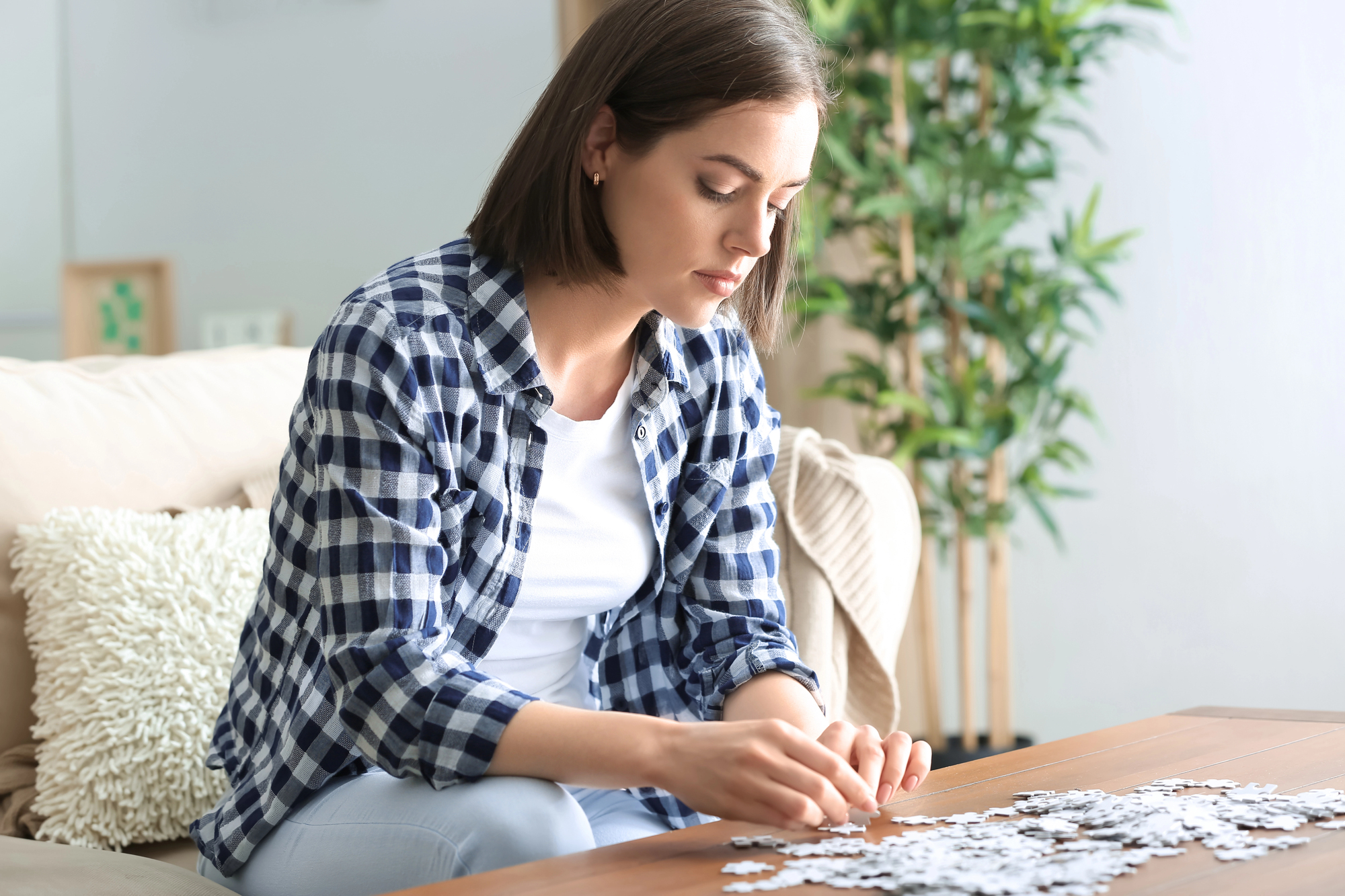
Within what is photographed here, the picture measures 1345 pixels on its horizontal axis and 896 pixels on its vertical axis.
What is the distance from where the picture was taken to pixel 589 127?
1.14 metres

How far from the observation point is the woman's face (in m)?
1.10

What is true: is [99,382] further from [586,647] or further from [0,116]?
[0,116]

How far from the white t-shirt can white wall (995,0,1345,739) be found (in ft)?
6.03

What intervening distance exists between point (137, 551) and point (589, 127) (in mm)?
745

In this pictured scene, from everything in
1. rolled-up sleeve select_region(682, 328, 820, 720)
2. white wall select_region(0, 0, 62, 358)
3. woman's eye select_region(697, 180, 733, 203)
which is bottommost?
rolled-up sleeve select_region(682, 328, 820, 720)

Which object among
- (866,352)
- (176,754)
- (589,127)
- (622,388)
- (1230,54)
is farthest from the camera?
(866,352)

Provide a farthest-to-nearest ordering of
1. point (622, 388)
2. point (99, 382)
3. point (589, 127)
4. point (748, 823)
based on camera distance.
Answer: point (99, 382) < point (622, 388) < point (589, 127) < point (748, 823)

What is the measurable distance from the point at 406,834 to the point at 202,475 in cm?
86

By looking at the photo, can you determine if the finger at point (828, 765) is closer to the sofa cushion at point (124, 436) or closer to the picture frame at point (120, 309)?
the sofa cushion at point (124, 436)

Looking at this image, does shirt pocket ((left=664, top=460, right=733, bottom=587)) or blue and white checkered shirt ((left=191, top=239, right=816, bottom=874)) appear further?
shirt pocket ((left=664, top=460, right=733, bottom=587))

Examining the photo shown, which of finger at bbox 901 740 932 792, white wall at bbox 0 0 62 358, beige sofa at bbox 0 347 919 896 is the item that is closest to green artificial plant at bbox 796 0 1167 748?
beige sofa at bbox 0 347 919 896

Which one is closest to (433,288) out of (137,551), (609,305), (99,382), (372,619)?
(609,305)

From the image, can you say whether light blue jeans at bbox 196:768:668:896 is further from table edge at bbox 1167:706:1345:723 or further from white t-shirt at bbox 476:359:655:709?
table edge at bbox 1167:706:1345:723

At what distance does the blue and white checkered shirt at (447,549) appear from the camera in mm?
994
